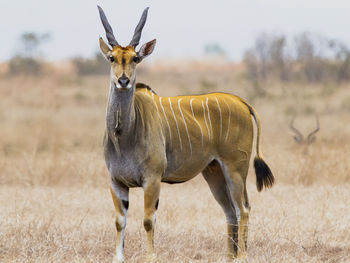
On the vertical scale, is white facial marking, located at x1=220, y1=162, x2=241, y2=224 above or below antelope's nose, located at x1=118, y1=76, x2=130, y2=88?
below

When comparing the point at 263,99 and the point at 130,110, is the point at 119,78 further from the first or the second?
the point at 263,99

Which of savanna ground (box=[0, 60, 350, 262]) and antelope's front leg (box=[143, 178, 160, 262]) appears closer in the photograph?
antelope's front leg (box=[143, 178, 160, 262])

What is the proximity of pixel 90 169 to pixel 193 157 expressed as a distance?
3.42 m

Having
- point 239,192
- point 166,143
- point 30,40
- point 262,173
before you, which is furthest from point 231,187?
point 30,40

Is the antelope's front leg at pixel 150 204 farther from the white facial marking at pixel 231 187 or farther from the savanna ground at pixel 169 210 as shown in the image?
the white facial marking at pixel 231 187

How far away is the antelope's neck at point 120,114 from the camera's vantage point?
461cm

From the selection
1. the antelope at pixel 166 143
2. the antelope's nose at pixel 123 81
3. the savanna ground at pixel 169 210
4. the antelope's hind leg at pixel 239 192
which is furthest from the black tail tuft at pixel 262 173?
the antelope's nose at pixel 123 81

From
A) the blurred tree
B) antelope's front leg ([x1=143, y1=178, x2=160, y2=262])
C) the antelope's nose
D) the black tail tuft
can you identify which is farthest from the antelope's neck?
the blurred tree

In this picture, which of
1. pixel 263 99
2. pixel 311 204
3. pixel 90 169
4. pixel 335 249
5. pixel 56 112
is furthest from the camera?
pixel 263 99

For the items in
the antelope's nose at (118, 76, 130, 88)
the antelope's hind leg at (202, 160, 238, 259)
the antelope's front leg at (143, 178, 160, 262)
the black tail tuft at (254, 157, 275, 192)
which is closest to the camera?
the antelope's nose at (118, 76, 130, 88)

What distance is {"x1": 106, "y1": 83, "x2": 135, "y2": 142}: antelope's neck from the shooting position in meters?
4.61

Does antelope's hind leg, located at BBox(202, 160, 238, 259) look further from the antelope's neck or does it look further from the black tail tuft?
the antelope's neck

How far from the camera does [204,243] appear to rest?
5.70m

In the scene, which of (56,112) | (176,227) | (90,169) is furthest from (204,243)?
(56,112)
